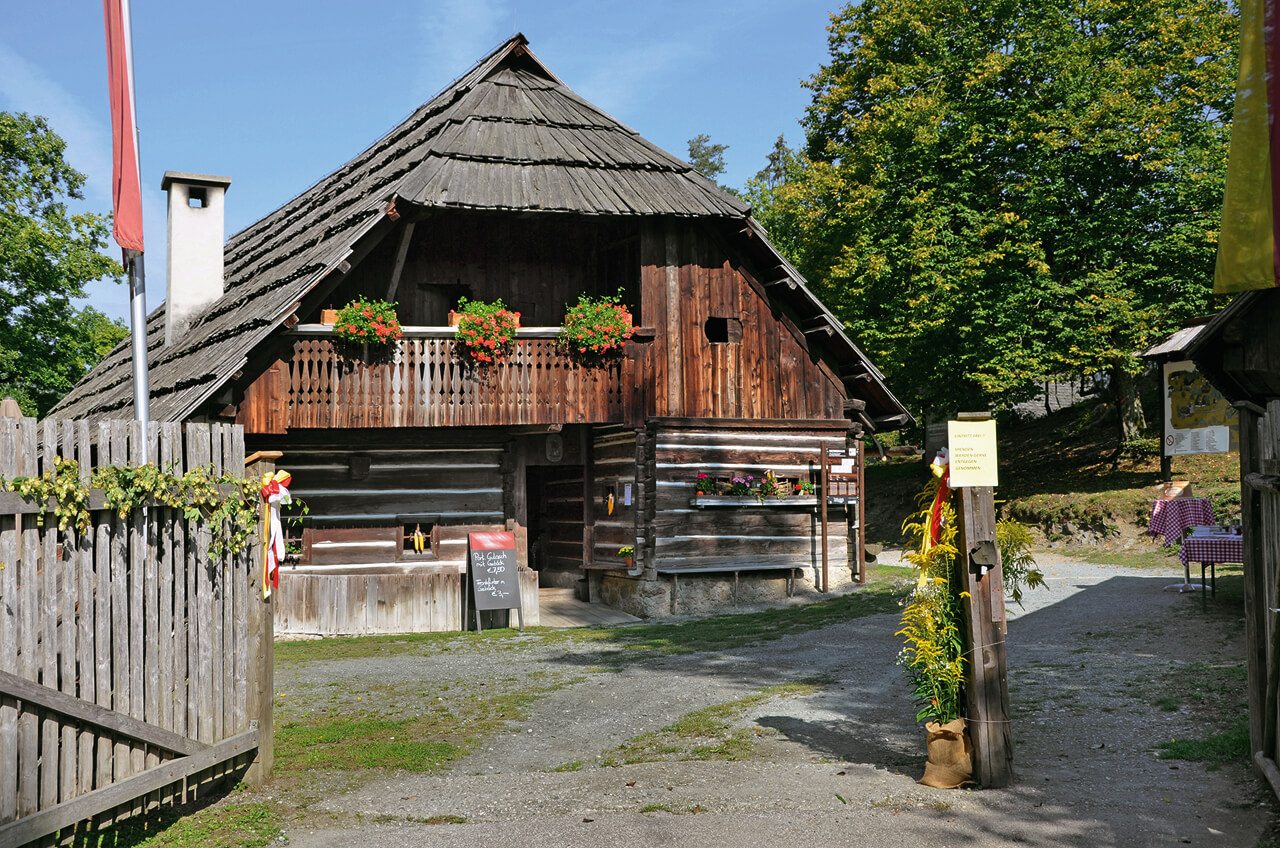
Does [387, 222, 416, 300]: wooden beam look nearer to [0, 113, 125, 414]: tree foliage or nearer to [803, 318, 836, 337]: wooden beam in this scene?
[803, 318, 836, 337]: wooden beam

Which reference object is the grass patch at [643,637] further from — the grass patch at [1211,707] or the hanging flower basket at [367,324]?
the hanging flower basket at [367,324]

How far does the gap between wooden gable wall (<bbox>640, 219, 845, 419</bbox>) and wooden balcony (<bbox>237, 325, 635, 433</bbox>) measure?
85cm

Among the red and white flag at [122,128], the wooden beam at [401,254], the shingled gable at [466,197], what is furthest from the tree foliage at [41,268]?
the red and white flag at [122,128]

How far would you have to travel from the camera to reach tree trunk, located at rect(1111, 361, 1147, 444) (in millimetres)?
28422

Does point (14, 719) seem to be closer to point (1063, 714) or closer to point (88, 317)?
point (1063, 714)

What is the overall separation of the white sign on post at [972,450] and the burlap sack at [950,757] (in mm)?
1586

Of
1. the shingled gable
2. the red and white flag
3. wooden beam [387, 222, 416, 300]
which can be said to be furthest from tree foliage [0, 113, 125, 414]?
the red and white flag

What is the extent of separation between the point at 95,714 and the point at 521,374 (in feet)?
38.1

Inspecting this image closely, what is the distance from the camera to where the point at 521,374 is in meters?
17.1

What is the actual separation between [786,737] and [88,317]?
108 ft

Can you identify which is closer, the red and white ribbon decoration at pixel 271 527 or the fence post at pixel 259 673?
the fence post at pixel 259 673

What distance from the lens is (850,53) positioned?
101 feet

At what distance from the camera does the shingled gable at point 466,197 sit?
15406mm

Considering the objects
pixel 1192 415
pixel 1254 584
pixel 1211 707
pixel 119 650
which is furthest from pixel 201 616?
pixel 1192 415
